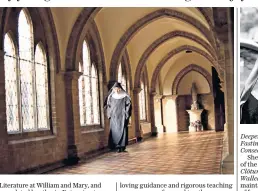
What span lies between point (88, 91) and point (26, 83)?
303cm

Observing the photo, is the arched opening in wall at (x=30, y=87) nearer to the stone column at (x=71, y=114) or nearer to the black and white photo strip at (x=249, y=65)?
the stone column at (x=71, y=114)

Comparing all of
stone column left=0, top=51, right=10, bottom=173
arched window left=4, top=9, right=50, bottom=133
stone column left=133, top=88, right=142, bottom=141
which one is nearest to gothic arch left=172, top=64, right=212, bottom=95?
stone column left=133, top=88, right=142, bottom=141

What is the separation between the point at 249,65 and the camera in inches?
161

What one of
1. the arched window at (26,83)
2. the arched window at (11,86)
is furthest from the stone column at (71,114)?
the arched window at (11,86)

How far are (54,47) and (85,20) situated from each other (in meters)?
0.88

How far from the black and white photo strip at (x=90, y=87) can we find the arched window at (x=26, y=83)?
16mm

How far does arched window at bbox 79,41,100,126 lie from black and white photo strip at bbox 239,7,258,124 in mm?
6143

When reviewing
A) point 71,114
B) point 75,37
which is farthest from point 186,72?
point 71,114

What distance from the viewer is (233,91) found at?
4246 mm

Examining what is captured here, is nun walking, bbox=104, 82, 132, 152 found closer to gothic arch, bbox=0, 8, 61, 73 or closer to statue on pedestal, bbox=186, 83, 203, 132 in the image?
gothic arch, bbox=0, 8, 61, 73

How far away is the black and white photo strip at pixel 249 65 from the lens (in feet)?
13.3

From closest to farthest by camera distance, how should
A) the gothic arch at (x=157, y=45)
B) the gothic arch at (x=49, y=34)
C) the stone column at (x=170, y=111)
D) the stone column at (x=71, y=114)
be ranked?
the gothic arch at (x=49, y=34) → the stone column at (x=71, y=114) → the gothic arch at (x=157, y=45) → the stone column at (x=170, y=111)

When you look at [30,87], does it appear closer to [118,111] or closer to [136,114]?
[118,111]
